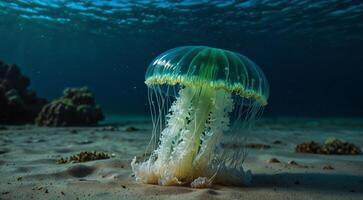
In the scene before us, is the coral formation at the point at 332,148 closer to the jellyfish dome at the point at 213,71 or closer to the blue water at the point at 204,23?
the jellyfish dome at the point at 213,71

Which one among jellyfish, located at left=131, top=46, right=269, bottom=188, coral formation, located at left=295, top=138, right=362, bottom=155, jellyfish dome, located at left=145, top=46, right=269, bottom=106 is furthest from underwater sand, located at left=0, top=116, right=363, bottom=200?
coral formation, located at left=295, top=138, right=362, bottom=155

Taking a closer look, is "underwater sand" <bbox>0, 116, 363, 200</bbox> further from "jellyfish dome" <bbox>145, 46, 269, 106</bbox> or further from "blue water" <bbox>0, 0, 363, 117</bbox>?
"blue water" <bbox>0, 0, 363, 117</bbox>

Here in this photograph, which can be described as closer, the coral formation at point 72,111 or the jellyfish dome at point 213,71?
the jellyfish dome at point 213,71

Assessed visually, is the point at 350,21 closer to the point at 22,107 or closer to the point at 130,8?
the point at 130,8

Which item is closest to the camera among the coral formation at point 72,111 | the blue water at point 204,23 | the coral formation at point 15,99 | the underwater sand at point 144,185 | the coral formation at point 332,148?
the underwater sand at point 144,185

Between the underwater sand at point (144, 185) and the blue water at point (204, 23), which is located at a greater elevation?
the blue water at point (204, 23)

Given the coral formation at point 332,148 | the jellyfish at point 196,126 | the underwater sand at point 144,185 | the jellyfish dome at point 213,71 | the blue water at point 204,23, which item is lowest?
the coral formation at point 332,148

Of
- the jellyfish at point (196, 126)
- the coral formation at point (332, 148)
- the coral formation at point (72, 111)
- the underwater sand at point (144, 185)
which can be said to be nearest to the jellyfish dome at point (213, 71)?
the jellyfish at point (196, 126)
